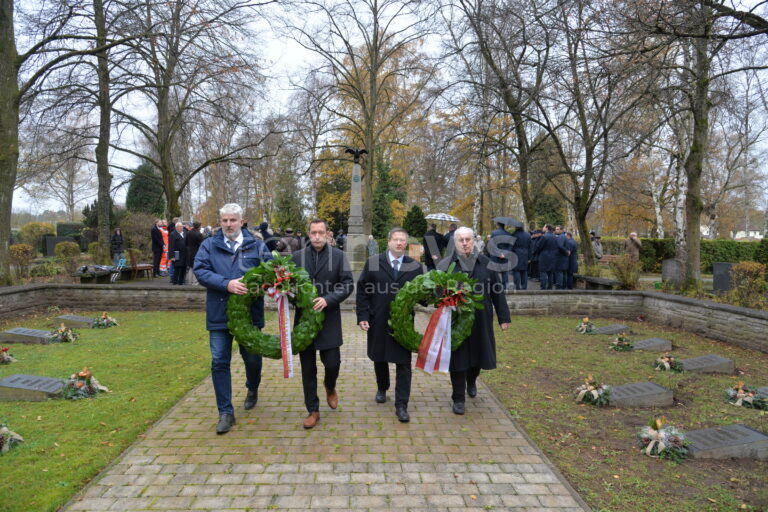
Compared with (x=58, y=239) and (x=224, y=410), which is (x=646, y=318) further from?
(x=58, y=239)

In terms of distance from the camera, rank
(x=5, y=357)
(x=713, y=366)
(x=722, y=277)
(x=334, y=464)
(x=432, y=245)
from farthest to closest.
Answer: (x=432, y=245) < (x=722, y=277) < (x=5, y=357) < (x=713, y=366) < (x=334, y=464)

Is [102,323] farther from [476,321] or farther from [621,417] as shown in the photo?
[621,417]

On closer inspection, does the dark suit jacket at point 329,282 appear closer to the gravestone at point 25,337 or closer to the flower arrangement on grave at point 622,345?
the flower arrangement on grave at point 622,345

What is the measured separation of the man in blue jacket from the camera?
4309 mm

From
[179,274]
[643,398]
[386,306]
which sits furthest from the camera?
[179,274]

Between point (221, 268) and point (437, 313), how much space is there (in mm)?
2138

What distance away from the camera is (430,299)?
15.3 ft

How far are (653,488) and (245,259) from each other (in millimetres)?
3914

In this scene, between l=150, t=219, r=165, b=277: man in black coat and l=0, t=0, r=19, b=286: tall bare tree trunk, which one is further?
l=150, t=219, r=165, b=277: man in black coat

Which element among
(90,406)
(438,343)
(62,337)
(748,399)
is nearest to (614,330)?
(748,399)

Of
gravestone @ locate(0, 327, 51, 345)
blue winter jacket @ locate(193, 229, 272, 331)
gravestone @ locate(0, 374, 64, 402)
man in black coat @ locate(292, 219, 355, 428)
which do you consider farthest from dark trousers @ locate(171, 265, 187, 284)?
man in black coat @ locate(292, 219, 355, 428)

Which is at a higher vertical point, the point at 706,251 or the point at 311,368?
the point at 706,251

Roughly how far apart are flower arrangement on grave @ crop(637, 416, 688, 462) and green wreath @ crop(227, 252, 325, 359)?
3077 millimetres

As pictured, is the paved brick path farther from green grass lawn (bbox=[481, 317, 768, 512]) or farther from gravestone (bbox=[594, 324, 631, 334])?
gravestone (bbox=[594, 324, 631, 334])
